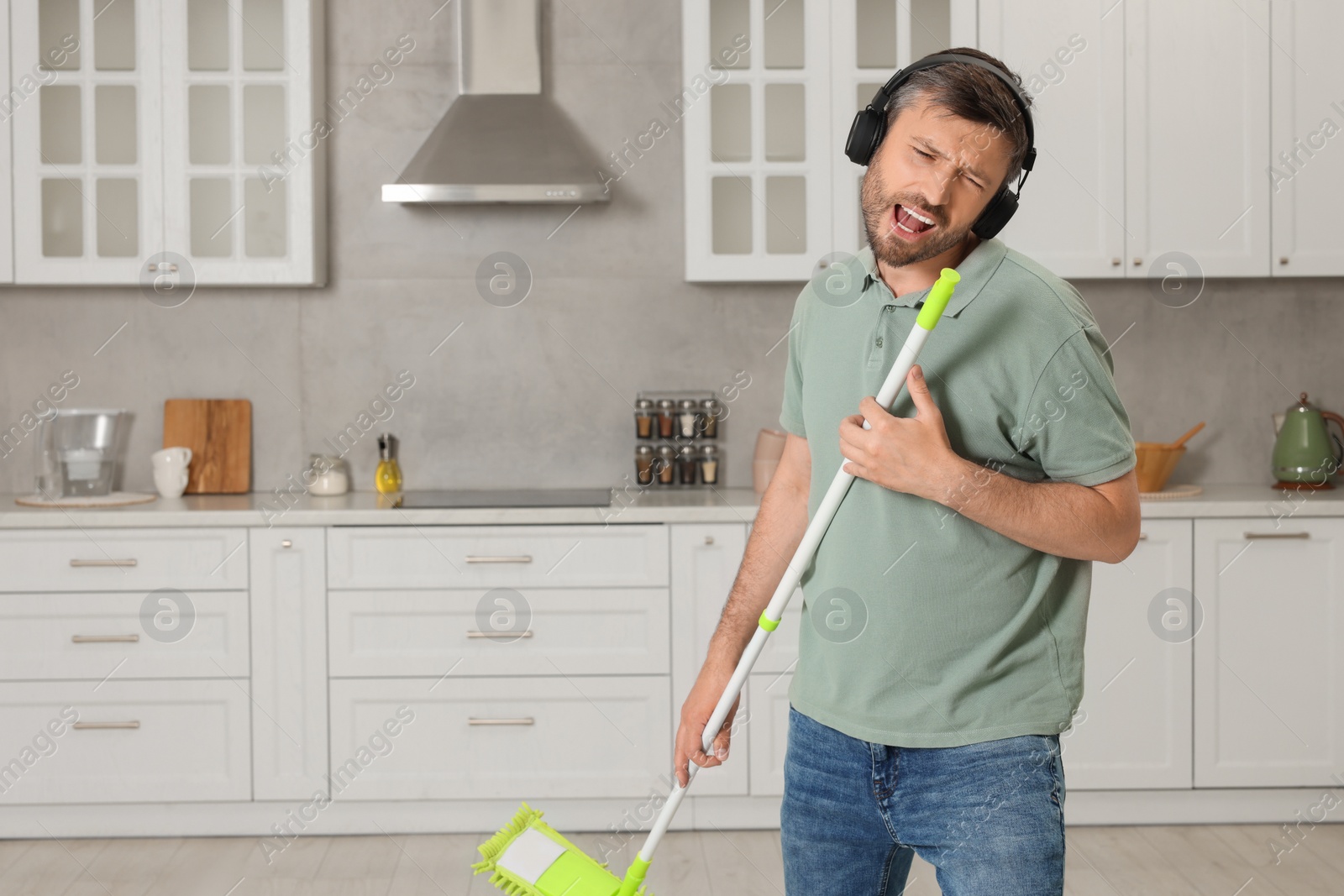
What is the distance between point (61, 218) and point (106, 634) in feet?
→ 3.58

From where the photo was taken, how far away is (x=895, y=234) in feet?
3.72

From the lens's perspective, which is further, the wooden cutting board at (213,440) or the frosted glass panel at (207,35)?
the wooden cutting board at (213,440)

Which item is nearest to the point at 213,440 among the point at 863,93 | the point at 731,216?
the point at 731,216

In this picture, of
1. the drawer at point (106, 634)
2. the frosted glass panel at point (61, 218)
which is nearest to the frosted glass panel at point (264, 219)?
the frosted glass panel at point (61, 218)

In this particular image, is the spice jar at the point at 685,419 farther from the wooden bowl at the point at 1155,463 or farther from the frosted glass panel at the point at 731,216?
the wooden bowl at the point at 1155,463

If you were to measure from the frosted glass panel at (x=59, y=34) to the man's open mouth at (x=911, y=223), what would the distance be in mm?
2643

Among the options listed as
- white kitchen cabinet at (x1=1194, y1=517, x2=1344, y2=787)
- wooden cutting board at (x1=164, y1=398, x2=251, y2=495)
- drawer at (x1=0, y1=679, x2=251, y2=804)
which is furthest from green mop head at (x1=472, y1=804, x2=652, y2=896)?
wooden cutting board at (x1=164, y1=398, x2=251, y2=495)

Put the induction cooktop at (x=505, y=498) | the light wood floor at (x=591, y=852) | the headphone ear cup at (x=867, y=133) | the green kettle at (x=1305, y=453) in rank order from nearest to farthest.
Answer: the headphone ear cup at (x=867, y=133), the light wood floor at (x=591, y=852), the induction cooktop at (x=505, y=498), the green kettle at (x=1305, y=453)

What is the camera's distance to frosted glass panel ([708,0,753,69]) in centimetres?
296

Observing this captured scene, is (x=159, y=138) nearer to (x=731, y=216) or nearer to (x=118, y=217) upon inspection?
(x=118, y=217)

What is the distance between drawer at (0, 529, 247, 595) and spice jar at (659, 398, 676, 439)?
45.0 inches

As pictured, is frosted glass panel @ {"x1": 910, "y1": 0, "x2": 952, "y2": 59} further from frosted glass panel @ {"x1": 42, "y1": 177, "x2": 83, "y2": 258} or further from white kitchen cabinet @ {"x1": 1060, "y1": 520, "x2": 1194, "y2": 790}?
frosted glass panel @ {"x1": 42, "y1": 177, "x2": 83, "y2": 258}

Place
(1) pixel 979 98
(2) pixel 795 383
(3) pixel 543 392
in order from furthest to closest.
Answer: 1. (3) pixel 543 392
2. (2) pixel 795 383
3. (1) pixel 979 98

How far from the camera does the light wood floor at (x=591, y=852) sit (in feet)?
8.32
